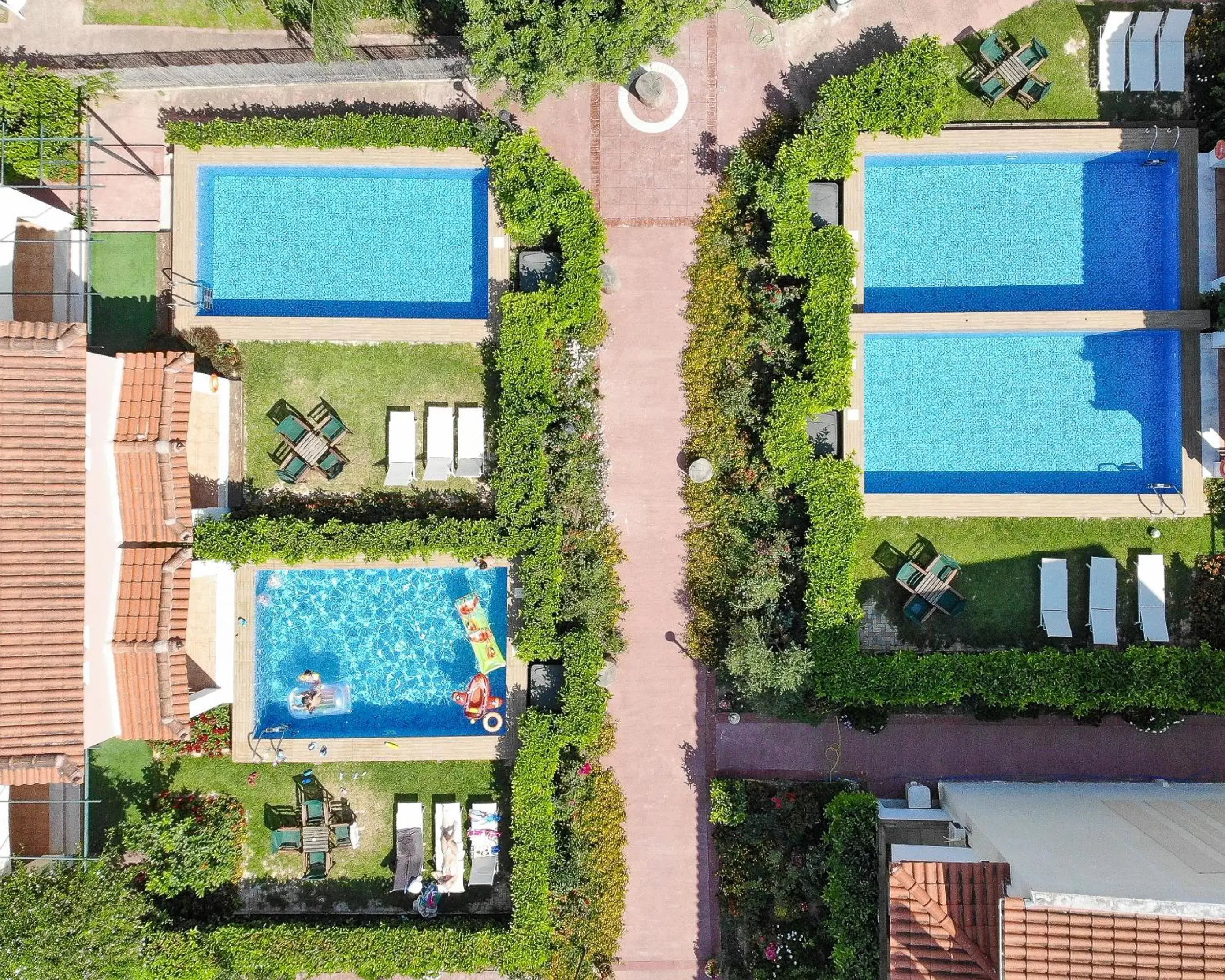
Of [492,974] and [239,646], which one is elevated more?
[239,646]

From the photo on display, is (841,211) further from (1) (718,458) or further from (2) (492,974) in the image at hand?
(2) (492,974)

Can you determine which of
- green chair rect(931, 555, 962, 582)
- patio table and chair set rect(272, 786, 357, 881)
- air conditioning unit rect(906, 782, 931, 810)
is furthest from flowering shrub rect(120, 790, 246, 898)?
green chair rect(931, 555, 962, 582)

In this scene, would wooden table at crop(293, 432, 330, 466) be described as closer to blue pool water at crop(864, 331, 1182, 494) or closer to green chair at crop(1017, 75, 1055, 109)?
blue pool water at crop(864, 331, 1182, 494)

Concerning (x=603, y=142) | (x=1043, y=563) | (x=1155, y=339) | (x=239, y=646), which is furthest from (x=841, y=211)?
(x=239, y=646)

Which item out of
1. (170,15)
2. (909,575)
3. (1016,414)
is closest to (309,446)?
(170,15)

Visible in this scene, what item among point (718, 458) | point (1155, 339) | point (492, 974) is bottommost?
point (492, 974)

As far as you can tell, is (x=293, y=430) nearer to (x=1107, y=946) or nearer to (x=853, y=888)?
(x=853, y=888)

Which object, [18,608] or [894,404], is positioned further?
[894,404]
